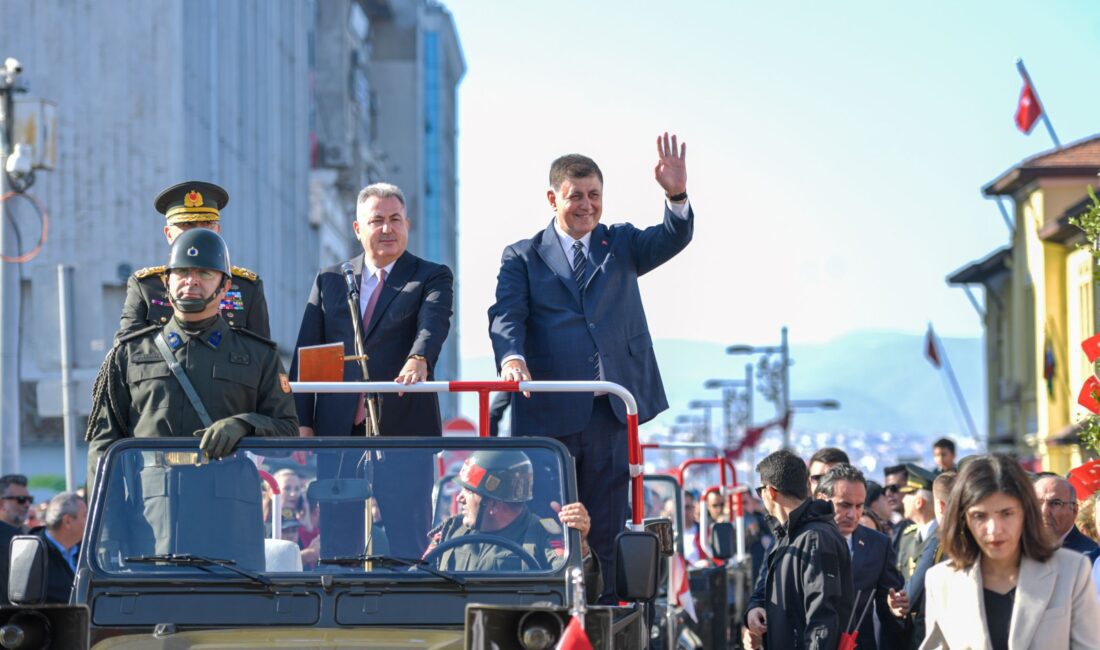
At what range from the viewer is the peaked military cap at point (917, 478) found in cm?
1337

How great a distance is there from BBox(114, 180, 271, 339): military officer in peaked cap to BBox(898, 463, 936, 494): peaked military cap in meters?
6.21

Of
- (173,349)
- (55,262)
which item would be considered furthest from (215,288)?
(55,262)

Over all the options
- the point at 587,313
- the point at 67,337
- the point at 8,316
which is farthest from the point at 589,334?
the point at 8,316

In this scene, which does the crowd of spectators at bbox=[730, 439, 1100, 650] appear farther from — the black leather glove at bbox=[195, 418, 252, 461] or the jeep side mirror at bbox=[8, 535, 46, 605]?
the jeep side mirror at bbox=[8, 535, 46, 605]

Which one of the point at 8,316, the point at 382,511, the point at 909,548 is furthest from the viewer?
the point at 8,316

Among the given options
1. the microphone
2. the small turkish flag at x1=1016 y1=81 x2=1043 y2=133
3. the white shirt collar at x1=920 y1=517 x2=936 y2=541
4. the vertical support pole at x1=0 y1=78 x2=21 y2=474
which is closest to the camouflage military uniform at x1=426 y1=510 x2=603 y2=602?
the microphone

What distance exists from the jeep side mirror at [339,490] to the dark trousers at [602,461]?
1515mm

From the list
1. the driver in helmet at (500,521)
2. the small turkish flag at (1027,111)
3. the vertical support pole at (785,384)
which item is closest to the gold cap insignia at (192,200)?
the driver in helmet at (500,521)

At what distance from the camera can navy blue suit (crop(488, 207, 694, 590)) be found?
8.45 metres

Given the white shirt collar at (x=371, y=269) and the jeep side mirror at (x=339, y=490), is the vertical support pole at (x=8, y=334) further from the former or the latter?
the jeep side mirror at (x=339, y=490)

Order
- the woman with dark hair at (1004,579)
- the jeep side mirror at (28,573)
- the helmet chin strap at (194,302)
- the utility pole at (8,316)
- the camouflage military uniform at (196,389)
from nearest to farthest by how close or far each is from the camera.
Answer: the woman with dark hair at (1004,579) → the jeep side mirror at (28,573) → the helmet chin strap at (194,302) → the camouflage military uniform at (196,389) → the utility pole at (8,316)

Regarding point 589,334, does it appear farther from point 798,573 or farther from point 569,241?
point 798,573

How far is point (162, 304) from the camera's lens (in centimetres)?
819

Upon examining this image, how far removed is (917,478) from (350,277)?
6031 millimetres
